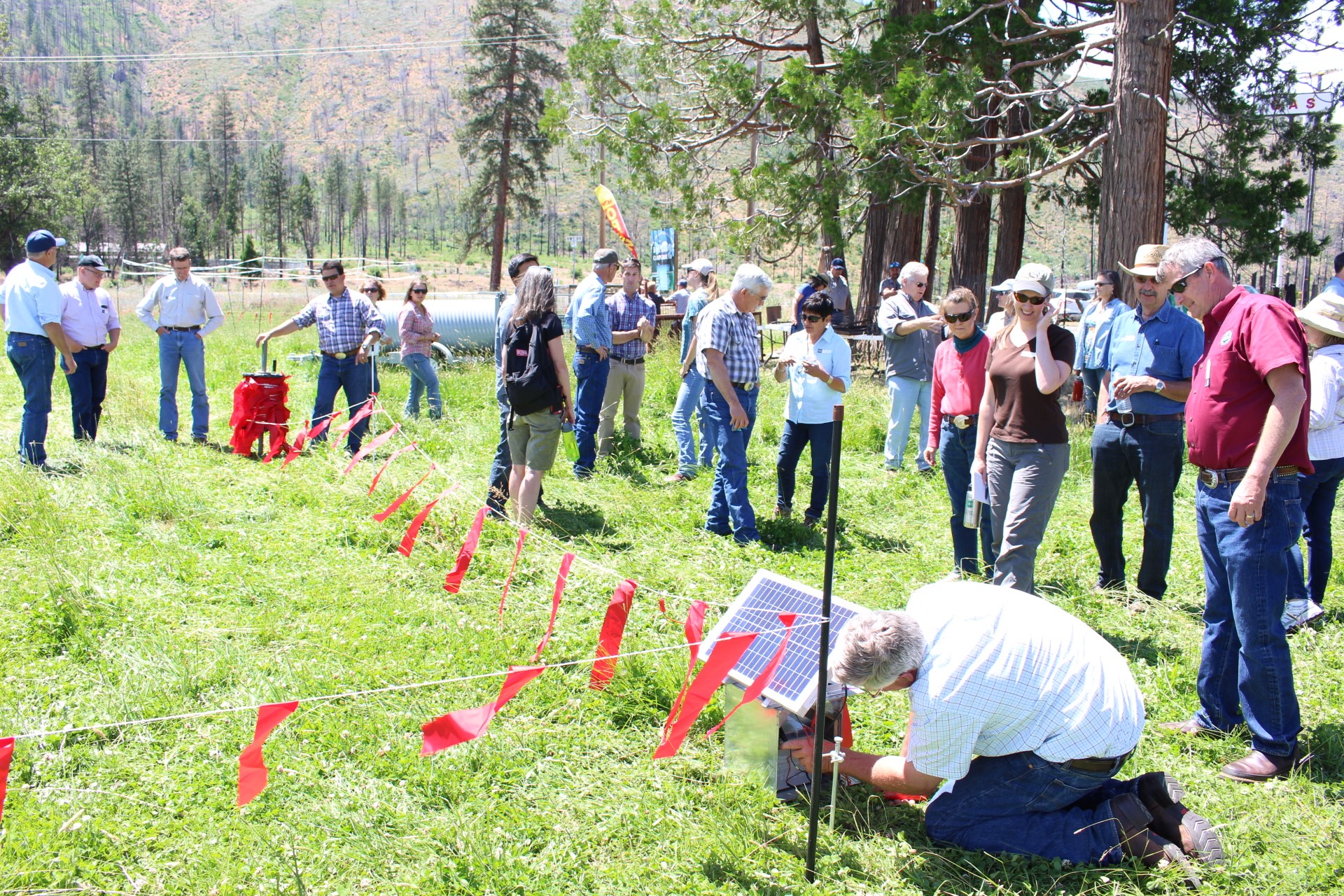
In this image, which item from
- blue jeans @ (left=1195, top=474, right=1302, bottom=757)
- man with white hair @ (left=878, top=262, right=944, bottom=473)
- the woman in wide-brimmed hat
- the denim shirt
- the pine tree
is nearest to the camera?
blue jeans @ (left=1195, top=474, right=1302, bottom=757)

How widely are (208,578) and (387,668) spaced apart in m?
1.67

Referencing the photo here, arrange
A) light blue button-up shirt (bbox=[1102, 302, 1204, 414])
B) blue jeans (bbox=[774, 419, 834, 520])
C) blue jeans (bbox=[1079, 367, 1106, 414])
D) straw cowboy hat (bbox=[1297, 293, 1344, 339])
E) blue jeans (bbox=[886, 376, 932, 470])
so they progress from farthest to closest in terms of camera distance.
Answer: blue jeans (bbox=[1079, 367, 1106, 414]) < blue jeans (bbox=[886, 376, 932, 470]) < blue jeans (bbox=[774, 419, 834, 520]) < light blue button-up shirt (bbox=[1102, 302, 1204, 414]) < straw cowboy hat (bbox=[1297, 293, 1344, 339])

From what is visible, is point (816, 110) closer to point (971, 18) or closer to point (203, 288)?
point (971, 18)

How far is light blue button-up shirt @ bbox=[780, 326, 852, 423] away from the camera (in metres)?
6.47

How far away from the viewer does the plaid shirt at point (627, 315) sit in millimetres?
8500

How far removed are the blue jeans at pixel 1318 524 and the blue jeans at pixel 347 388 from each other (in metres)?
6.73

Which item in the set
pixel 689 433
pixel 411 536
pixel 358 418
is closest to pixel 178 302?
pixel 358 418

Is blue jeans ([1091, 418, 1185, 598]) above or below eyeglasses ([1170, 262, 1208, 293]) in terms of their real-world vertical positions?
below

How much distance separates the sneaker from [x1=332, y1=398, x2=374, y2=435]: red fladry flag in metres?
6.49

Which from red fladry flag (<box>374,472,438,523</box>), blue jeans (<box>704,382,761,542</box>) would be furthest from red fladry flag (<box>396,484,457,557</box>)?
blue jeans (<box>704,382,761,542</box>)

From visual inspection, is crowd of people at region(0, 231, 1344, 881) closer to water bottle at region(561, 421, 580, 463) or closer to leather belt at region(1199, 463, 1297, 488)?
leather belt at region(1199, 463, 1297, 488)

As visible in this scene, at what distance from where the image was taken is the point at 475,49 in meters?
41.7

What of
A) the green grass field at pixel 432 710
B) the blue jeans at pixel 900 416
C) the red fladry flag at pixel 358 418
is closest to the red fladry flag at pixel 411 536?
the green grass field at pixel 432 710

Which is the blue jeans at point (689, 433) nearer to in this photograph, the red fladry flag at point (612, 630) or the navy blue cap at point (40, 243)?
the red fladry flag at point (612, 630)
